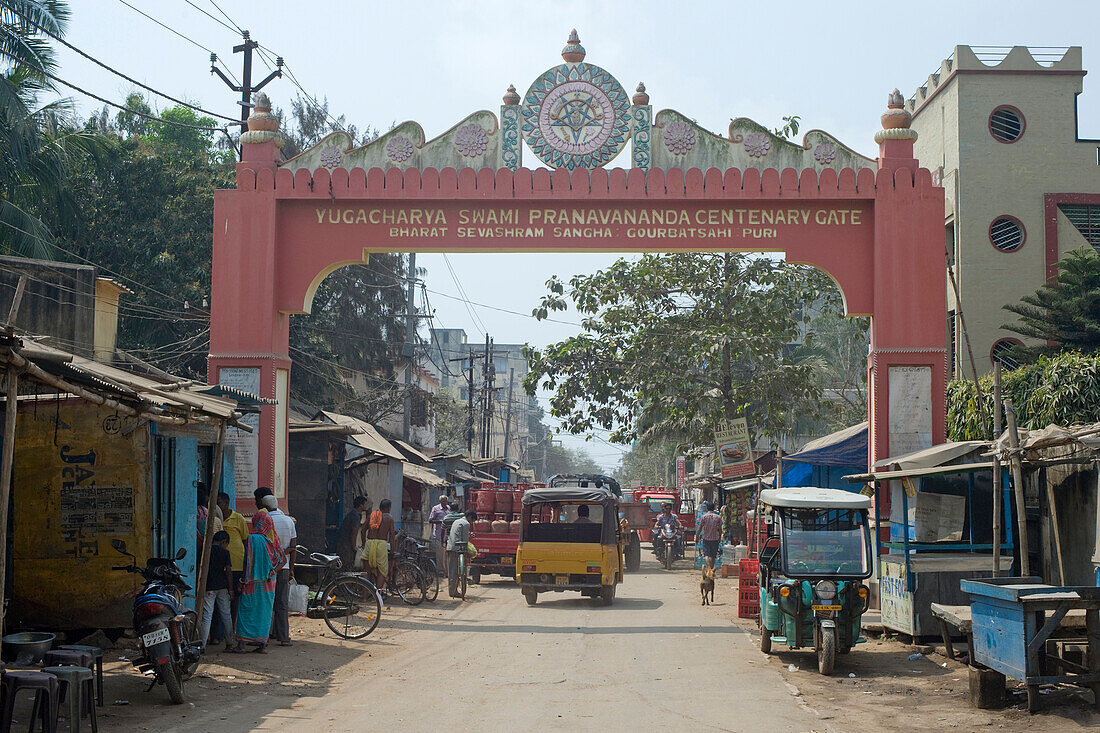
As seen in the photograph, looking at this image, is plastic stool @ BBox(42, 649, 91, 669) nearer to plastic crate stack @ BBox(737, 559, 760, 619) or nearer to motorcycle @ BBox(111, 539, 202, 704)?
motorcycle @ BBox(111, 539, 202, 704)

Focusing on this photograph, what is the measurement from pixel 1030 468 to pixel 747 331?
1445cm

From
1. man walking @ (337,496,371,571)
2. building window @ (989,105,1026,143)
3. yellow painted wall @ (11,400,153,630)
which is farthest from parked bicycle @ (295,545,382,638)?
building window @ (989,105,1026,143)

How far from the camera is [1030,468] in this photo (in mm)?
12828

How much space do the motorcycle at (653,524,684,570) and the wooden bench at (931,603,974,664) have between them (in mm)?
18111

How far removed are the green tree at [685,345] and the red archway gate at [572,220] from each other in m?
10.2

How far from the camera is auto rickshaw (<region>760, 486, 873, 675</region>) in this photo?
1143 cm

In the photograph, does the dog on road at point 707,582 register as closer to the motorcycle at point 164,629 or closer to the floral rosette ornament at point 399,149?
the floral rosette ornament at point 399,149

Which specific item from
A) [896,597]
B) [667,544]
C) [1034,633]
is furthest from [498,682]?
[667,544]

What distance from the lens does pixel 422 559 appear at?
1852 centimetres

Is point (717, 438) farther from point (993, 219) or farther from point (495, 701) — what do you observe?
point (495, 701)

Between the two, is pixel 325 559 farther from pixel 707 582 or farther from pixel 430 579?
pixel 707 582

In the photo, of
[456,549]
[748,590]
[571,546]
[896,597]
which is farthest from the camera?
[456,549]

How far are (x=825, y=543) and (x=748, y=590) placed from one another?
4.17m

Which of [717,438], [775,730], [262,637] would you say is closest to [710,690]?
[775,730]
